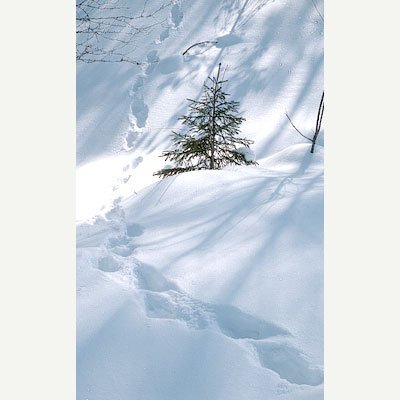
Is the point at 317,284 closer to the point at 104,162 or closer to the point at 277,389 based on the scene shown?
the point at 277,389

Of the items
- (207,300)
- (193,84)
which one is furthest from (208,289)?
(193,84)

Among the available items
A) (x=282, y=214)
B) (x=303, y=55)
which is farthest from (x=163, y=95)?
(x=282, y=214)

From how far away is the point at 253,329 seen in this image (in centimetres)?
192

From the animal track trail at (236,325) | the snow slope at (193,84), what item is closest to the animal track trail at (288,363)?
the animal track trail at (236,325)

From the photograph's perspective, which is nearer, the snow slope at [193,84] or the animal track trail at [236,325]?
the animal track trail at [236,325]

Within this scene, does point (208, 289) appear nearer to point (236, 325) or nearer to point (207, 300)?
point (207, 300)

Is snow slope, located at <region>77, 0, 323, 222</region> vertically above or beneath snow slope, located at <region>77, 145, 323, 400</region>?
above

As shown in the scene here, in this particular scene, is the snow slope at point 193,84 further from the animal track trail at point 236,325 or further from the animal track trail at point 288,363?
the animal track trail at point 288,363

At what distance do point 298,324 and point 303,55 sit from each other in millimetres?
8985

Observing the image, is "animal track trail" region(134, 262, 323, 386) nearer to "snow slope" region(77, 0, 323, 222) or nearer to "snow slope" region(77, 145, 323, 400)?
"snow slope" region(77, 145, 323, 400)

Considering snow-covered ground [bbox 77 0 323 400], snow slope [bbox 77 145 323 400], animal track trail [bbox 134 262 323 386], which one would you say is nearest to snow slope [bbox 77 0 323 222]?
snow-covered ground [bbox 77 0 323 400]

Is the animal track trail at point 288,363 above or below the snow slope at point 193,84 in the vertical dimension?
below
